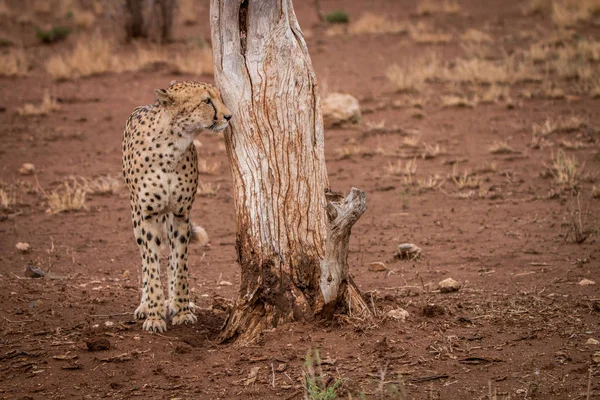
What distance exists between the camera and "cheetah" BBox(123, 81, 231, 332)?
5484 mm

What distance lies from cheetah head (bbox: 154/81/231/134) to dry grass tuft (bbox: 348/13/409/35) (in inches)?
499

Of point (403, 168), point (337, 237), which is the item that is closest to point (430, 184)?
point (403, 168)

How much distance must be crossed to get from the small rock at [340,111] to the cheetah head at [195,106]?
6.23m

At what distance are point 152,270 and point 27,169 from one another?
525cm

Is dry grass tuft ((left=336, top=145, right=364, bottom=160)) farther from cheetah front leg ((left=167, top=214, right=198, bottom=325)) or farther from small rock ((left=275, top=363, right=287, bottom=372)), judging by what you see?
small rock ((left=275, top=363, right=287, bottom=372))

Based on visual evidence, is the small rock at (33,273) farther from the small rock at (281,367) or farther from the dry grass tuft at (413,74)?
the dry grass tuft at (413,74)

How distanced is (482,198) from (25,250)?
4565 millimetres

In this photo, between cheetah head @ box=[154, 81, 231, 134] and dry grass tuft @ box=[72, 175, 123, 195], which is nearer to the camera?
cheetah head @ box=[154, 81, 231, 134]

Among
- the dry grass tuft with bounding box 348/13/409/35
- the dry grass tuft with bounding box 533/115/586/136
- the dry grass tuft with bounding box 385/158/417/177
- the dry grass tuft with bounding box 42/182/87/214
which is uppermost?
the dry grass tuft with bounding box 348/13/409/35

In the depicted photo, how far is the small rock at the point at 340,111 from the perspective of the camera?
1173 centimetres

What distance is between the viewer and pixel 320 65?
50.3 feet

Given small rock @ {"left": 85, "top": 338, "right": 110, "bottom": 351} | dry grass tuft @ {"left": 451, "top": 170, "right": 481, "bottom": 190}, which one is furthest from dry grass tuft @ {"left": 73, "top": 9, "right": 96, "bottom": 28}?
small rock @ {"left": 85, "top": 338, "right": 110, "bottom": 351}

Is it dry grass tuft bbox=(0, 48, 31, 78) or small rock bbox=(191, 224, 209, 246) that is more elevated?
dry grass tuft bbox=(0, 48, 31, 78)

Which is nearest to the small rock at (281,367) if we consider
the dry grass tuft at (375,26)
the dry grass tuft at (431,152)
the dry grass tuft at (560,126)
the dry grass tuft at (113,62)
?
the dry grass tuft at (431,152)
